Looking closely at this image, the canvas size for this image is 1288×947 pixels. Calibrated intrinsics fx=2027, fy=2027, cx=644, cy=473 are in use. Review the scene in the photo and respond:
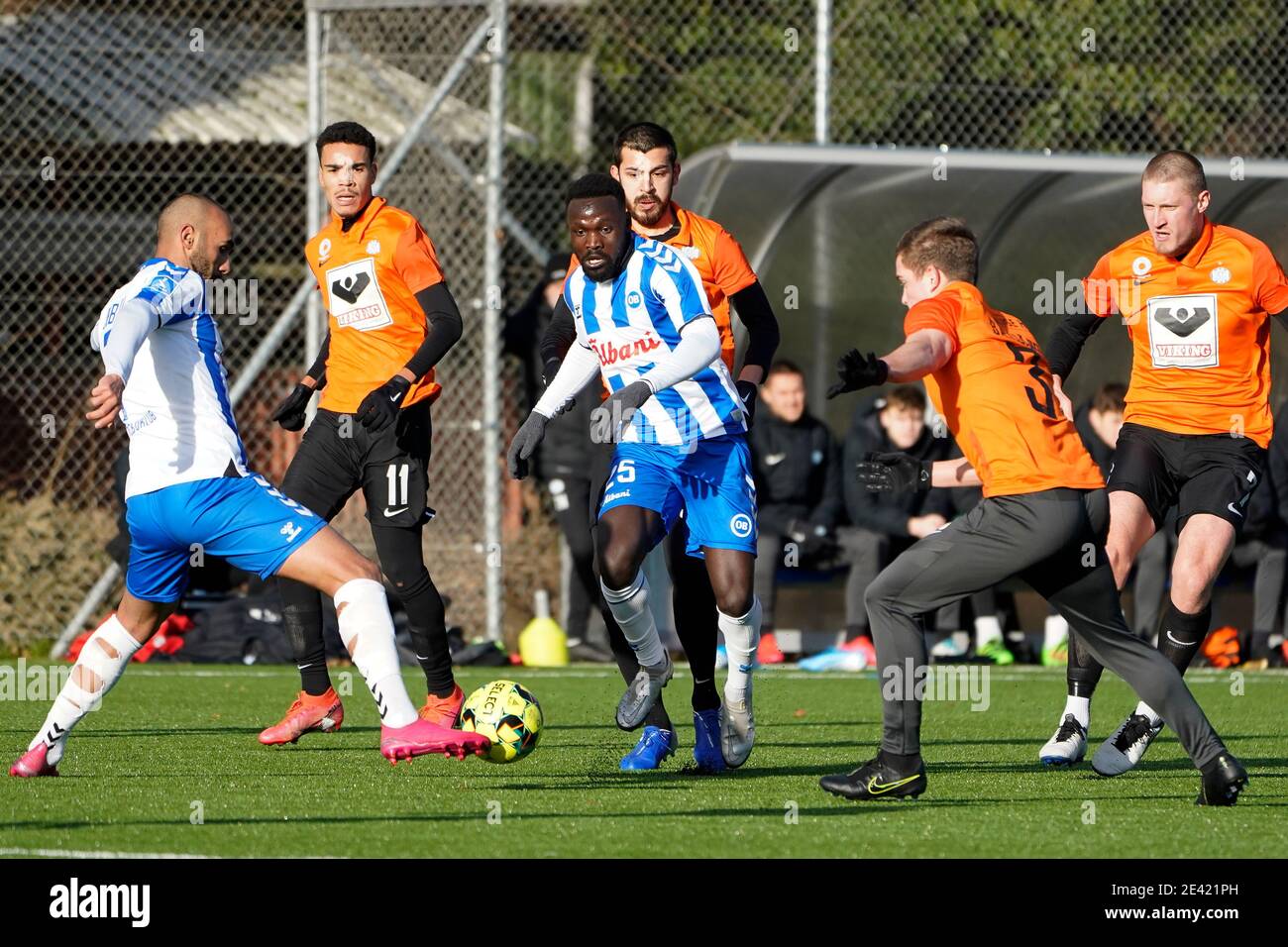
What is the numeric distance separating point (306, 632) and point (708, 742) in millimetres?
1912

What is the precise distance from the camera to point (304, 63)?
1586cm

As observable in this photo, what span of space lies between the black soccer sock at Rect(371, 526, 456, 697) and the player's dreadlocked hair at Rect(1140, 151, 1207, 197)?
10.5ft

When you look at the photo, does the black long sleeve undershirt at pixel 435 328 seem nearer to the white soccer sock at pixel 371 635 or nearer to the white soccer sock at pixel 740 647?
the white soccer sock at pixel 371 635

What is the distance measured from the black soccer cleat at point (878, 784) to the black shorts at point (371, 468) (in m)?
2.51

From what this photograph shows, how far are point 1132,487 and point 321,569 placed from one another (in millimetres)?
3202

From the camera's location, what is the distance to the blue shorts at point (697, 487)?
6.92 metres

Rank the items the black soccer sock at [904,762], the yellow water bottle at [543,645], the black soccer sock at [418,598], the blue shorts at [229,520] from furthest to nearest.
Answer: the yellow water bottle at [543,645], the black soccer sock at [418,598], the blue shorts at [229,520], the black soccer sock at [904,762]

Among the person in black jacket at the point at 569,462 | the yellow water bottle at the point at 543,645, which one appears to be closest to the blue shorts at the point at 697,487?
the person in black jacket at the point at 569,462

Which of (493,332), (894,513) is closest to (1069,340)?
(894,513)

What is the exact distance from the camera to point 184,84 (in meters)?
15.2

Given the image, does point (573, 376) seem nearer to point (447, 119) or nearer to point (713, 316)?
point (713, 316)

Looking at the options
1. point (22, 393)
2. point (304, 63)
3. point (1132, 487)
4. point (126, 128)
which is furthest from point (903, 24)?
point (1132, 487)

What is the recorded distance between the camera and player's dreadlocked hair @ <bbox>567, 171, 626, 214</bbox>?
22.5ft

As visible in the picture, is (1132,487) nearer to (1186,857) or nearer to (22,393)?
(1186,857)
